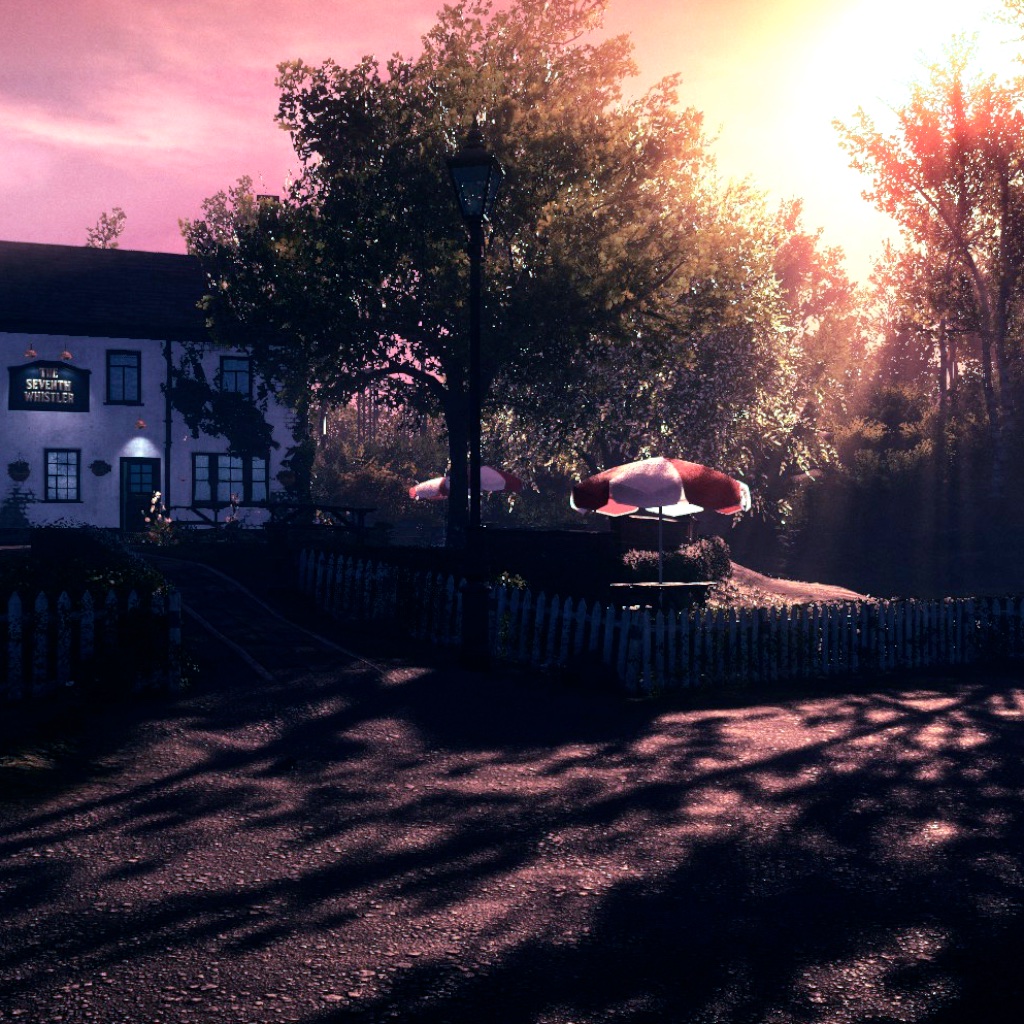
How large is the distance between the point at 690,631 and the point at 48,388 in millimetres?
28803

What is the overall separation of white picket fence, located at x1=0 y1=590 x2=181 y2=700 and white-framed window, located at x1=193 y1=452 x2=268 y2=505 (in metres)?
26.4

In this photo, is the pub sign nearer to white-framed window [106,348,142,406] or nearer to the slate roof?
white-framed window [106,348,142,406]

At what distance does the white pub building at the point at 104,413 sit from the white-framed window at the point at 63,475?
0.03m

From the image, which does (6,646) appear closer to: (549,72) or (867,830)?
(867,830)

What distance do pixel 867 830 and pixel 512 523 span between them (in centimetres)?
Answer: 4099

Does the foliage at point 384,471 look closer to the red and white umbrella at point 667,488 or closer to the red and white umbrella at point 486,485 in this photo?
the red and white umbrella at point 486,485

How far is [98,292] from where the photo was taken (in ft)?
127

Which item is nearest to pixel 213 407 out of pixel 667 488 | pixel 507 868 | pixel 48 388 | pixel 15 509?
pixel 48 388

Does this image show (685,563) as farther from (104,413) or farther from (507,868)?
(104,413)

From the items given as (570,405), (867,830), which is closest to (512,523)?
(570,405)

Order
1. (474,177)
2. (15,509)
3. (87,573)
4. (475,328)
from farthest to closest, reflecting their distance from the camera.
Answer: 1. (15,509)
2. (475,328)
3. (474,177)
4. (87,573)

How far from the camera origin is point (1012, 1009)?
486 cm

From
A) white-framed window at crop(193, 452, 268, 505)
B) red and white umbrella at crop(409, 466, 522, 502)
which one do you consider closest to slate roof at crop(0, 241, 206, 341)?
white-framed window at crop(193, 452, 268, 505)

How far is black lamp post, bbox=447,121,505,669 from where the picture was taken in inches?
547
